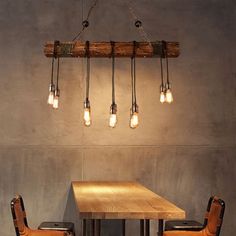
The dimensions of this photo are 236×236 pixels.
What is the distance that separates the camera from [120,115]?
6.45 m

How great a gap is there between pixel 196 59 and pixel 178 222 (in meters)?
2.20

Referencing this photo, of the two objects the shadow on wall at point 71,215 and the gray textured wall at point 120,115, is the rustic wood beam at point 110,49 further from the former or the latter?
the shadow on wall at point 71,215

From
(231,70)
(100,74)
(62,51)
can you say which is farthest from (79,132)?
(231,70)

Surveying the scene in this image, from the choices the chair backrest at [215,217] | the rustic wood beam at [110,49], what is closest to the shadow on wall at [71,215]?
the rustic wood beam at [110,49]

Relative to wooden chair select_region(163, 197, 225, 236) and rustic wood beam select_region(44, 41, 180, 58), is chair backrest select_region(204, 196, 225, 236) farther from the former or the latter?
rustic wood beam select_region(44, 41, 180, 58)

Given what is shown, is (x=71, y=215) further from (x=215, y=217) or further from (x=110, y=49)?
(x=215, y=217)

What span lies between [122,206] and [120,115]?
8.44ft

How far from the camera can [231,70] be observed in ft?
21.6

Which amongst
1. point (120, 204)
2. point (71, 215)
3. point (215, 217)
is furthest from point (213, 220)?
point (71, 215)

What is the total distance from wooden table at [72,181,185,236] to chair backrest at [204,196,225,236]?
40 centimetres

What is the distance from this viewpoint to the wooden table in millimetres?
3725

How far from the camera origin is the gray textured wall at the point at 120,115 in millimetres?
6309

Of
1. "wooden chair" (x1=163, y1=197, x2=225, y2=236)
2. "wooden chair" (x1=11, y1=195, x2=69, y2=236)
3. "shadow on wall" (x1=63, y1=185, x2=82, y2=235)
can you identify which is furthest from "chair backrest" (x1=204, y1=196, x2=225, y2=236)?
"shadow on wall" (x1=63, y1=185, x2=82, y2=235)

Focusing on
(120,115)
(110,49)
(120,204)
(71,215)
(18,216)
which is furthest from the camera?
(120,115)
